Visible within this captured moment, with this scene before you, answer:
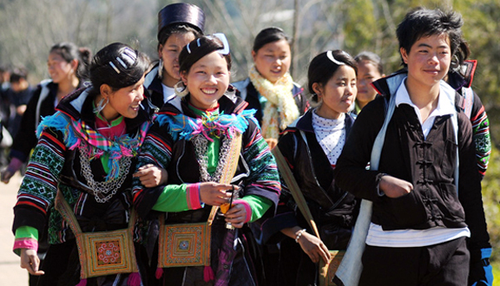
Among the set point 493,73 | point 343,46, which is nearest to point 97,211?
point 343,46

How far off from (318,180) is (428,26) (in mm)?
1088

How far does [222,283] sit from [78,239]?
2.58 feet

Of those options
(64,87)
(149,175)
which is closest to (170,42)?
(149,175)

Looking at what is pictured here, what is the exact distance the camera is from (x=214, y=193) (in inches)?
130

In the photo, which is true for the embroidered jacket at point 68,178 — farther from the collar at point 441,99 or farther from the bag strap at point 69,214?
the collar at point 441,99

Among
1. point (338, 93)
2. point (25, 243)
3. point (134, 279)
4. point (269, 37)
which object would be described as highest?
point (269, 37)

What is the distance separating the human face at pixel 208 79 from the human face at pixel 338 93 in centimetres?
75

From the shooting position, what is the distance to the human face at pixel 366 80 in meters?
5.11

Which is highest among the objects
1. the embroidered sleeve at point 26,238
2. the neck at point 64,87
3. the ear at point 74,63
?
the ear at point 74,63

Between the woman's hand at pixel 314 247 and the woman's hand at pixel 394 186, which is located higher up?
the woman's hand at pixel 394 186

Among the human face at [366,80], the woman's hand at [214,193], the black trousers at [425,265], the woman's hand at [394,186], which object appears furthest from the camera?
the human face at [366,80]

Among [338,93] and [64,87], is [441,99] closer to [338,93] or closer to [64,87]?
[338,93]

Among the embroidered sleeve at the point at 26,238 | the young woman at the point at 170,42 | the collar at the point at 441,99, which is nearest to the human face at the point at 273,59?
the young woman at the point at 170,42

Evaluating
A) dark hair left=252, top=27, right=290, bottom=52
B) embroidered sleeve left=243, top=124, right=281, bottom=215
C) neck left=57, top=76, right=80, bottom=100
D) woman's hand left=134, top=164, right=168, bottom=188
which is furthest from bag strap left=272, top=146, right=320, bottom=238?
neck left=57, top=76, right=80, bottom=100
